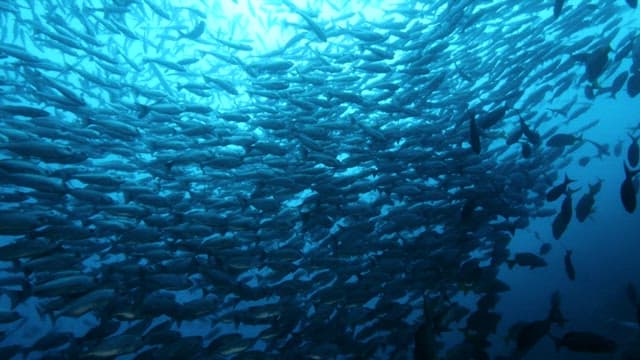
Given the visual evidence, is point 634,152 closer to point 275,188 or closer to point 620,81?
point 620,81

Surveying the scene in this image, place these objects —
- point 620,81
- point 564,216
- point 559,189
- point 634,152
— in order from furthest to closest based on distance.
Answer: point 620,81 → point 634,152 → point 559,189 → point 564,216

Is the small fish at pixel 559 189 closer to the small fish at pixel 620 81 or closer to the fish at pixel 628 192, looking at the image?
the fish at pixel 628 192

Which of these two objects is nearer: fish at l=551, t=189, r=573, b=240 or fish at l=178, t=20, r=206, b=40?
fish at l=551, t=189, r=573, b=240

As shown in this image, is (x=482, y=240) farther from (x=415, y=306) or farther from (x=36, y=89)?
(x=36, y=89)

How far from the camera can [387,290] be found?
374 inches

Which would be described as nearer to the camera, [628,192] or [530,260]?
[628,192]

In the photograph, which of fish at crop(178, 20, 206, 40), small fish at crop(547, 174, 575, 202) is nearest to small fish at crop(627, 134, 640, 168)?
small fish at crop(547, 174, 575, 202)

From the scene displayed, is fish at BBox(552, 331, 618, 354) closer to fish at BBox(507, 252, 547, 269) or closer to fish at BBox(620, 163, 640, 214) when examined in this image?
fish at BBox(620, 163, 640, 214)

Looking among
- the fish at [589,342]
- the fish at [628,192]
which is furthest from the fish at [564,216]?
the fish at [589,342]

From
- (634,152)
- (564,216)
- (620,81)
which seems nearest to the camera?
(564,216)

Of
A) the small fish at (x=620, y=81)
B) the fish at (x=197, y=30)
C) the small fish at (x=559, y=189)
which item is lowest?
the small fish at (x=559, y=189)

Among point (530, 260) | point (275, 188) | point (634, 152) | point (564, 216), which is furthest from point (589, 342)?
point (275, 188)

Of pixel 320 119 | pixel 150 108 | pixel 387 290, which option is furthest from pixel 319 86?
pixel 387 290

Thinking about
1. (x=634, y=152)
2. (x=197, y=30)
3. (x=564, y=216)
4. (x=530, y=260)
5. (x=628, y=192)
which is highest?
(x=197, y=30)
